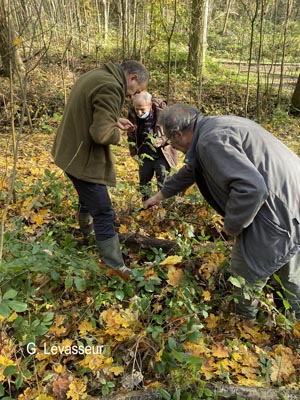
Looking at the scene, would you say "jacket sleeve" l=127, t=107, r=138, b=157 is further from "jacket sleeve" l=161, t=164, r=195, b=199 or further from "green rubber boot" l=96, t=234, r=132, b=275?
"green rubber boot" l=96, t=234, r=132, b=275

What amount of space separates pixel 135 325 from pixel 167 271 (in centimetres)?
60

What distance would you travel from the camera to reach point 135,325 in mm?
2197

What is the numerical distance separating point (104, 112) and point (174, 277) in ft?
4.29

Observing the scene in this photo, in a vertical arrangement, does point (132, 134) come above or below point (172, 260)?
above

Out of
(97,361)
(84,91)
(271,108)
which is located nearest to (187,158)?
(84,91)

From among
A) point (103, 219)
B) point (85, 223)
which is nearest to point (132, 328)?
point (103, 219)

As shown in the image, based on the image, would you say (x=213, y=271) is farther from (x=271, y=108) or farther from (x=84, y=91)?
(x=271, y=108)

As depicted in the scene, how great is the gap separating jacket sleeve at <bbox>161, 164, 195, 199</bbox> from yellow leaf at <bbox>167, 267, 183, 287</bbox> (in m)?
0.64

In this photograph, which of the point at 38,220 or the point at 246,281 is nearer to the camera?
the point at 246,281

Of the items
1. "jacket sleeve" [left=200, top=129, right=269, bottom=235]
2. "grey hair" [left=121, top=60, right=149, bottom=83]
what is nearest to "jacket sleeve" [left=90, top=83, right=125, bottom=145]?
"grey hair" [left=121, top=60, right=149, bottom=83]

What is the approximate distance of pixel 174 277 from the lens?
2523 mm

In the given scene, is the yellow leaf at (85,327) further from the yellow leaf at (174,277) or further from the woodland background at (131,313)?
the yellow leaf at (174,277)

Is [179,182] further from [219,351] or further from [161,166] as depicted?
[161,166]

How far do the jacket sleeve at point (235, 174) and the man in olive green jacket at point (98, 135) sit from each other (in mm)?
786
